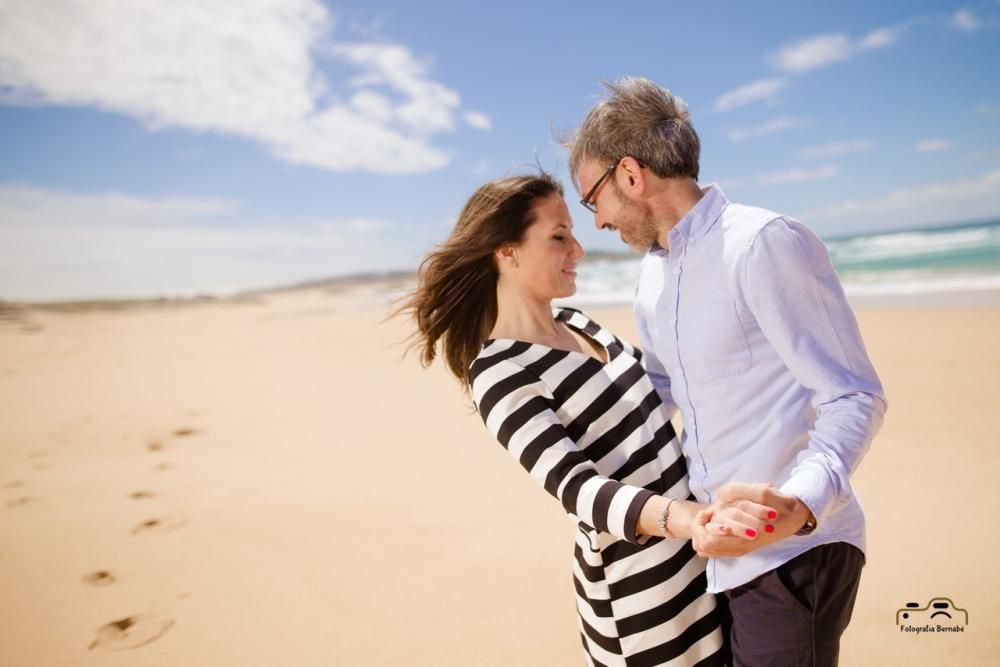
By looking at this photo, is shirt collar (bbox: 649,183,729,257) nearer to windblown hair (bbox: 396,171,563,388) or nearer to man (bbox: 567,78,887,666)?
man (bbox: 567,78,887,666)

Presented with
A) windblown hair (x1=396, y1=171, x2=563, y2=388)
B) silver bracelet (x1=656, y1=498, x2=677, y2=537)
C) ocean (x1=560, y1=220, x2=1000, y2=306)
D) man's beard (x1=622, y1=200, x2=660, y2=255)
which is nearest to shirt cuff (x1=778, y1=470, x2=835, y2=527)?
silver bracelet (x1=656, y1=498, x2=677, y2=537)

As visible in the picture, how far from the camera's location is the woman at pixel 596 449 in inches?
60.7

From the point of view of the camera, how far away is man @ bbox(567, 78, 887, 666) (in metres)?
1.32

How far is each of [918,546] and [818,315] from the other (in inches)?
119

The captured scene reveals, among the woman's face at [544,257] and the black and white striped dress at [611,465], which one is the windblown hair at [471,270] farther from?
the black and white striped dress at [611,465]

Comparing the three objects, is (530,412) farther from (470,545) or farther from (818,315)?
(470,545)

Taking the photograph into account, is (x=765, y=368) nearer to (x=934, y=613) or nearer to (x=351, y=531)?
(x=934, y=613)

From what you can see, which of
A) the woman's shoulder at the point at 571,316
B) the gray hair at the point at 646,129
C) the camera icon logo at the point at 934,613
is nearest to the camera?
the gray hair at the point at 646,129

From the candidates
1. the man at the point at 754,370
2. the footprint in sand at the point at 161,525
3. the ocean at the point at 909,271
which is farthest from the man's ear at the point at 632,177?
the ocean at the point at 909,271

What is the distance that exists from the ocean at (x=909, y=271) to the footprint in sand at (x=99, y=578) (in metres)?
8.81

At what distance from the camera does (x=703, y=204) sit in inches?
64.7

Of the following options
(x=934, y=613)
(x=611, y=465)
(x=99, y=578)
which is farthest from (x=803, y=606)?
(x=99, y=578)

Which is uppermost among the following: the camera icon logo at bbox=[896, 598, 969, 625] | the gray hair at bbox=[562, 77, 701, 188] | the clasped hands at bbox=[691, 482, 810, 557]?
the gray hair at bbox=[562, 77, 701, 188]

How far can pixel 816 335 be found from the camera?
1.36 m
